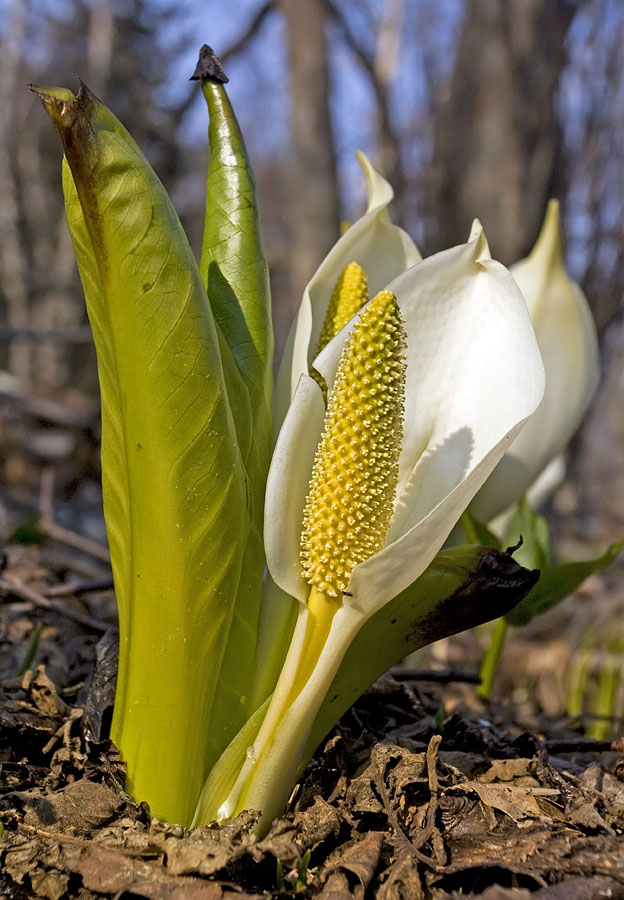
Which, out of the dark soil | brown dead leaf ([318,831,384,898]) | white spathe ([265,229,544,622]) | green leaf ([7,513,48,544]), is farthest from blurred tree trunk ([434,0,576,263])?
brown dead leaf ([318,831,384,898])

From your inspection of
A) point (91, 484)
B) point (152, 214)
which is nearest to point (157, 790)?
point (152, 214)

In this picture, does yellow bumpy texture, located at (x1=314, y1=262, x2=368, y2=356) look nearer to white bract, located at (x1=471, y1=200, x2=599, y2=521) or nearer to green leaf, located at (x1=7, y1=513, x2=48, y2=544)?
white bract, located at (x1=471, y1=200, x2=599, y2=521)

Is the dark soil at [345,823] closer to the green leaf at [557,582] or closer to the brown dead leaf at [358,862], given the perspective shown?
the brown dead leaf at [358,862]

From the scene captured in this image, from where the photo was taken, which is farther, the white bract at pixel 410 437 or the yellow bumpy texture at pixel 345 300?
the yellow bumpy texture at pixel 345 300

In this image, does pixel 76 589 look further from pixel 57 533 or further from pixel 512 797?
pixel 512 797

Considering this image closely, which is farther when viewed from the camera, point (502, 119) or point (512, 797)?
point (502, 119)

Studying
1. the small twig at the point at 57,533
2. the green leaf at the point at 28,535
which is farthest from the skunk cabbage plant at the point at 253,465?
the small twig at the point at 57,533

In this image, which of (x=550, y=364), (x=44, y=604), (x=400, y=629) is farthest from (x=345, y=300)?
(x=44, y=604)

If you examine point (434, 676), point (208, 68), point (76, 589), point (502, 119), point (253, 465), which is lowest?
point (434, 676)
